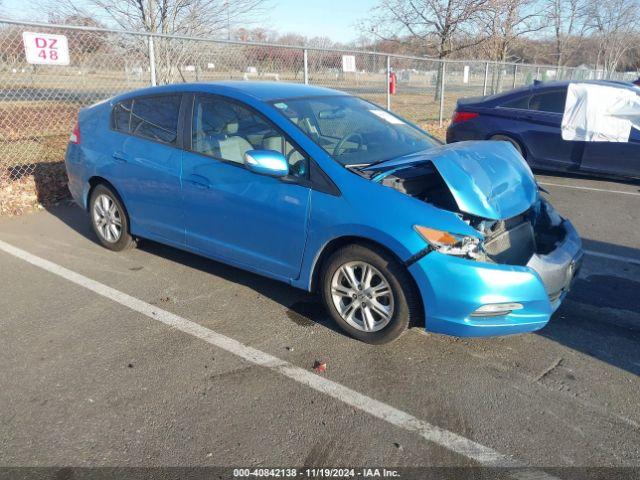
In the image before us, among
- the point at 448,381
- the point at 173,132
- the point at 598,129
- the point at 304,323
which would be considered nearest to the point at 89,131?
the point at 173,132

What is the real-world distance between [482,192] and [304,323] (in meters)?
1.52

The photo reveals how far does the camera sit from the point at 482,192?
3342 mm

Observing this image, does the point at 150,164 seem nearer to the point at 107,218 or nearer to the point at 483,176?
the point at 107,218

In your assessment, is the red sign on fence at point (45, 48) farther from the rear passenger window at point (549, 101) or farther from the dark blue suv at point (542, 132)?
the rear passenger window at point (549, 101)

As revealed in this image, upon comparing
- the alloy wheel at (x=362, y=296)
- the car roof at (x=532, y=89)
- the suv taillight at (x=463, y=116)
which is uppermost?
the car roof at (x=532, y=89)

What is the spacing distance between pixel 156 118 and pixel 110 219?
3.84 feet

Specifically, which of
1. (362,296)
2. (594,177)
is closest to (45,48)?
(362,296)

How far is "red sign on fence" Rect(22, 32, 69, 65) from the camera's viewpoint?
632 centimetres

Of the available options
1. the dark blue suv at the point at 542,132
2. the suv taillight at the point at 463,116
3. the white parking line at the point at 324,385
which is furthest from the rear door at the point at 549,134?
the white parking line at the point at 324,385

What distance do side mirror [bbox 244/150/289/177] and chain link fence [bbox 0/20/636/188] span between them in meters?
4.24

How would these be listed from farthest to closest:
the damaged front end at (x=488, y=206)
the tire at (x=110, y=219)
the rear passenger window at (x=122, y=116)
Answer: the tire at (x=110, y=219)
the rear passenger window at (x=122, y=116)
the damaged front end at (x=488, y=206)

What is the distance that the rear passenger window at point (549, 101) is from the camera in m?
8.25

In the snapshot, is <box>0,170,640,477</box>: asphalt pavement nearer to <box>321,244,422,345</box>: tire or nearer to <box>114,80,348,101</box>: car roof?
<box>321,244,422,345</box>: tire

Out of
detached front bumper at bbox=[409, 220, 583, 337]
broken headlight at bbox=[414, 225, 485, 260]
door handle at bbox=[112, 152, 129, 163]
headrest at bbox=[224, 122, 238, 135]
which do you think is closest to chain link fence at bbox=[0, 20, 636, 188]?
door handle at bbox=[112, 152, 129, 163]
